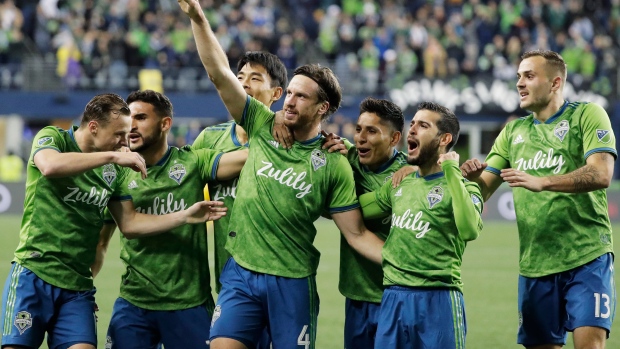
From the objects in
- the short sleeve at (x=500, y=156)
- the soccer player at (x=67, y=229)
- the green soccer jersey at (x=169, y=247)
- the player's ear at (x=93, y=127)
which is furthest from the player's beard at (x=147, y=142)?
the short sleeve at (x=500, y=156)

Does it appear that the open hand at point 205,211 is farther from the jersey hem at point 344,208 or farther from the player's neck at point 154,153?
the jersey hem at point 344,208

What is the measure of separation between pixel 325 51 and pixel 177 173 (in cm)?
2212

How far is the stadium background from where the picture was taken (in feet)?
83.9

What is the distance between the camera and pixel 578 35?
96.5ft

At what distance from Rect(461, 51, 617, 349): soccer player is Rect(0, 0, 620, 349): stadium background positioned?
51.1ft

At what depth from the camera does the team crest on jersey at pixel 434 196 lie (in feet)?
19.1

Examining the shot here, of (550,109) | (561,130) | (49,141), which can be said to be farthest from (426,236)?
(49,141)

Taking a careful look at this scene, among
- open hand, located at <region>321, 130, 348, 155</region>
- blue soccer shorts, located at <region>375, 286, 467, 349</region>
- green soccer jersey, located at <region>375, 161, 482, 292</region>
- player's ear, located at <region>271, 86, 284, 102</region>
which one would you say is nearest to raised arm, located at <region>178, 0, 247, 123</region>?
open hand, located at <region>321, 130, 348, 155</region>

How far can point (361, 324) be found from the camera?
20.5ft

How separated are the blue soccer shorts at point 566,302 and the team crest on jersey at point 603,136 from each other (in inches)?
31.9

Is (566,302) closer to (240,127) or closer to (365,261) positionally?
(365,261)

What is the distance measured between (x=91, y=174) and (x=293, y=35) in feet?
73.6

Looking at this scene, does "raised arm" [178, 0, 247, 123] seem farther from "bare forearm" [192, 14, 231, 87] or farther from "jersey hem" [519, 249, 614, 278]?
"jersey hem" [519, 249, 614, 278]

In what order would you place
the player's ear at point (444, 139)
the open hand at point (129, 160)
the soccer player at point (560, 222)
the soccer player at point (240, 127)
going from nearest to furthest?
the open hand at point (129, 160) < the player's ear at point (444, 139) < the soccer player at point (560, 222) < the soccer player at point (240, 127)
